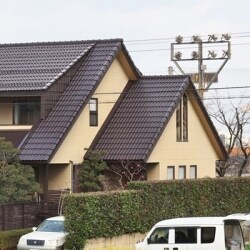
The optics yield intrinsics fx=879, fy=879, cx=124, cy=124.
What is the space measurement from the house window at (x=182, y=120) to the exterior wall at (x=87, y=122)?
3.00m

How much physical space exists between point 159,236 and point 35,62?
61.4 ft

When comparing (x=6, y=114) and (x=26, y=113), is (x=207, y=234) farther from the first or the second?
(x=6, y=114)

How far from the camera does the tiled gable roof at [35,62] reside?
129 feet

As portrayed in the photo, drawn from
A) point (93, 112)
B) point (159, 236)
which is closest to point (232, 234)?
point (159, 236)

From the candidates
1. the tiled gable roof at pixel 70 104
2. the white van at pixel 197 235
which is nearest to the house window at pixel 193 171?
the tiled gable roof at pixel 70 104

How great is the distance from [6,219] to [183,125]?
Result: 44.0 ft

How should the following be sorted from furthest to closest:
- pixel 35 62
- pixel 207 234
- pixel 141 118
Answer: pixel 35 62, pixel 141 118, pixel 207 234

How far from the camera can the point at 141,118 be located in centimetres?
4147

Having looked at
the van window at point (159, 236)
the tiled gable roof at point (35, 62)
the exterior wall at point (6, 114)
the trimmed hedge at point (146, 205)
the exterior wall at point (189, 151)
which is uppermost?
the tiled gable roof at point (35, 62)

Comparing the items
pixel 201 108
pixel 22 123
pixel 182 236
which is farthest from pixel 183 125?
pixel 182 236

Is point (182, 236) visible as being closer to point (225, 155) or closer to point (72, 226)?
point (72, 226)

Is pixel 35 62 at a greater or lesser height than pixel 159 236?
greater

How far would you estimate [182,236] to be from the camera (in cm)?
2525

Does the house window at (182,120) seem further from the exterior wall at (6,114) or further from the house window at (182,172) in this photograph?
the exterior wall at (6,114)
